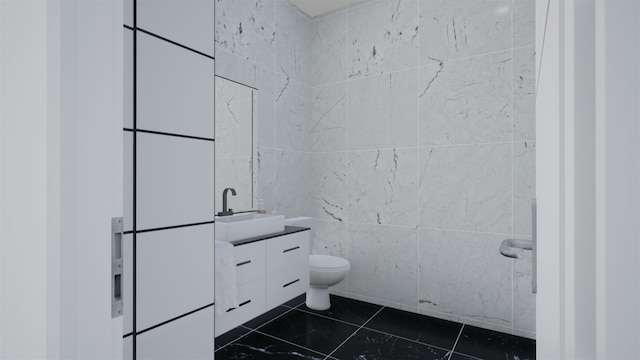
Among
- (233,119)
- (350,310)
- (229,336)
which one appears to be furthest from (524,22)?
(229,336)

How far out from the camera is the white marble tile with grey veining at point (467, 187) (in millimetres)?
2699

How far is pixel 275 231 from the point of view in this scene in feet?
8.68

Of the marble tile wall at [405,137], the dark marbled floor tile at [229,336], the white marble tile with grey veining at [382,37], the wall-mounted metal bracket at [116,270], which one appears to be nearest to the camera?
the wall-mounted metal bracket at [116,270]

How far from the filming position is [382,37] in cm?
322

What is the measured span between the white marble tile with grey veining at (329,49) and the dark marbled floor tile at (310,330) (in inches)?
90.2

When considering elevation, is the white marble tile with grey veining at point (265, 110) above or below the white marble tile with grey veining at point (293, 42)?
below

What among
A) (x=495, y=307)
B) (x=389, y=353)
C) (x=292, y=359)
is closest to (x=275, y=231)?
(x=292, y=359)

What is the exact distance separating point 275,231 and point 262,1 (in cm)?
205

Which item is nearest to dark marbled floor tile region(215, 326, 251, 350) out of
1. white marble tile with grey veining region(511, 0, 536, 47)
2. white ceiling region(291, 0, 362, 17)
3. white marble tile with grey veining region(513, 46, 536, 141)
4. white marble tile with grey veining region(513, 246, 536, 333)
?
white marble tile with grey veining region(513, 246, 536, 333)

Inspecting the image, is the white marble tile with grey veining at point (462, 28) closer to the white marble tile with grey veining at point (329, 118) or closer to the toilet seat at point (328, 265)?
the white marble tile with grey veining at point (329, 118)

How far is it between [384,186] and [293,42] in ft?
5.55

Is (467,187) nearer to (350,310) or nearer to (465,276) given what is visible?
(465,276)

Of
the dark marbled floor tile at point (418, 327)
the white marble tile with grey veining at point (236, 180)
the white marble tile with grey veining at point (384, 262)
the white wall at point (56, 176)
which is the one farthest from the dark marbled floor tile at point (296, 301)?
the white wall at point (56, 176)

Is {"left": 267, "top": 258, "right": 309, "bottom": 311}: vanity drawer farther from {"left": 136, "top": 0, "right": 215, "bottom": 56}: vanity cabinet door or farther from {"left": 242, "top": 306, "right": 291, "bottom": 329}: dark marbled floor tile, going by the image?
{"left": 136, "top": 0, "right": 215, "bottom": 56}: vanity cabinet door
